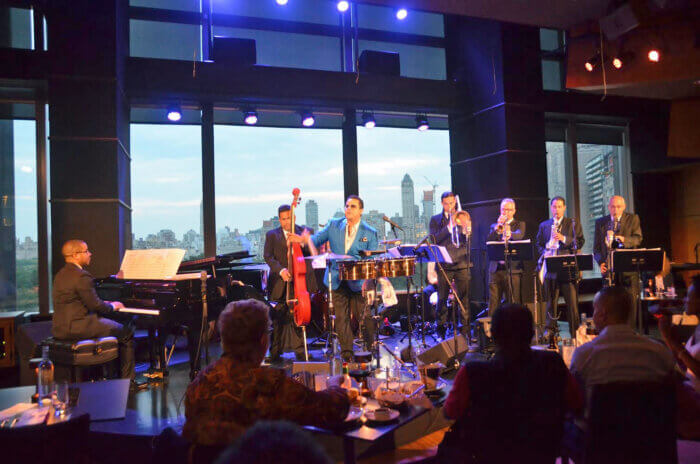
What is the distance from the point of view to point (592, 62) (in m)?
3.72

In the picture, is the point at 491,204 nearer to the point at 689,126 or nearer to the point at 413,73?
the point at 413,73

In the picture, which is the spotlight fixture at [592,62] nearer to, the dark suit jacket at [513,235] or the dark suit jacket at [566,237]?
the dark suit jacket at [513,235]

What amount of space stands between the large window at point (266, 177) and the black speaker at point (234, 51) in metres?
1.07

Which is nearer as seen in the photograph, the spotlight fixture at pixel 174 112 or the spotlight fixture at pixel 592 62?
the spotlight fixture at pixel 592 62

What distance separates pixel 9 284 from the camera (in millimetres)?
6777

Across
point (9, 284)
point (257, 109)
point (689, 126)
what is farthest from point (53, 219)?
point (689, 126)

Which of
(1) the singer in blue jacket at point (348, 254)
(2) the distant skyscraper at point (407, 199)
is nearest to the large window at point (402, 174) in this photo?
(2) the distant skyscraper at point (407, 199)

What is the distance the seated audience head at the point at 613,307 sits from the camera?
257 cm

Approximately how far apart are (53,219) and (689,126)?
22.7ft

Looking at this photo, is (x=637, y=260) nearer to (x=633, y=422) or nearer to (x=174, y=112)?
(x=633, y=422)

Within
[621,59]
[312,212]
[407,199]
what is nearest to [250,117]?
[312,212]

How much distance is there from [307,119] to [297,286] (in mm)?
3612

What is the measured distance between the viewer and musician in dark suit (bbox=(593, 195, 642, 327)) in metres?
6.66

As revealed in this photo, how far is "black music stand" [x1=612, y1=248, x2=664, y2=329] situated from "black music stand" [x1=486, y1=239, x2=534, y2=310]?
109 centimetres
